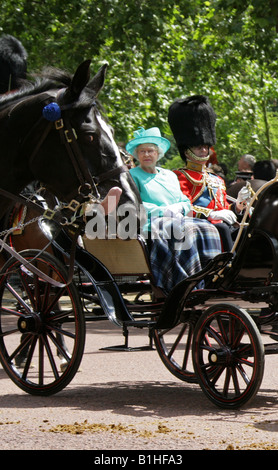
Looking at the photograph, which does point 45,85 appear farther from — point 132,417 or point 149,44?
point 149,44

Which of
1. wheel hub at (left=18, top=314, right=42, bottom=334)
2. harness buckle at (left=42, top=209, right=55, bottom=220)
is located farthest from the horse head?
wheel hub at (left=18, top=314, right=42, bottom=334)

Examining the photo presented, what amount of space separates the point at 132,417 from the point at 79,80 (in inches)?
82.1

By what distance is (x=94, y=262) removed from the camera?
21.0ft

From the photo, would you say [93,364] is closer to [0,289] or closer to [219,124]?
[0,289]

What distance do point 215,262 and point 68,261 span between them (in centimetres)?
106

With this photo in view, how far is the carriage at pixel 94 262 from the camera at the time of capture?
5668 millimetres

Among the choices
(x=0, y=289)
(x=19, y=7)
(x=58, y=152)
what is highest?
(x=19, y=7)

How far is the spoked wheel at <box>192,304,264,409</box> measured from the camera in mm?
5582

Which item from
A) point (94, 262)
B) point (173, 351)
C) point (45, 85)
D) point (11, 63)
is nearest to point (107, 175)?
point (45, 85)

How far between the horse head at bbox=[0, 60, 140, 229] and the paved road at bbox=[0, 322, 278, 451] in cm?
135

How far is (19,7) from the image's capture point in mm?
18000

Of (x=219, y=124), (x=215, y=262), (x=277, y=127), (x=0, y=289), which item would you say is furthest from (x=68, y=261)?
(x=277, y=127)
